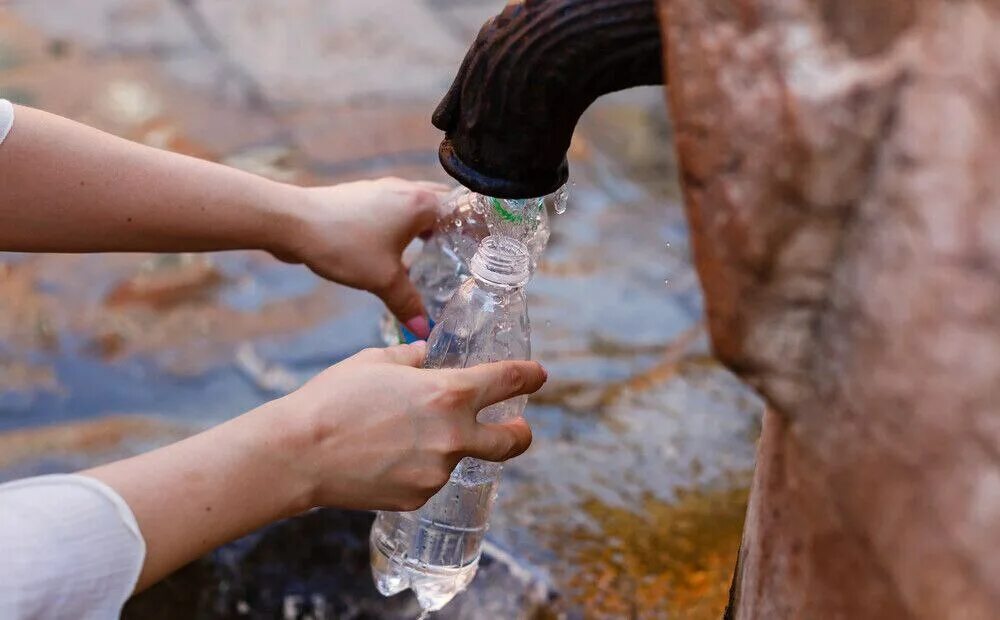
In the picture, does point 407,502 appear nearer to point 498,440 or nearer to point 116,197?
point 498,440

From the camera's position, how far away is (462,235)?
230cm

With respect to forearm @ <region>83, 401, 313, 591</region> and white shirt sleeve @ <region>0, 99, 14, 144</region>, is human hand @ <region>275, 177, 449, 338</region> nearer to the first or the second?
white shirt sleeve @ <region>0, 99, 14, 144</region>

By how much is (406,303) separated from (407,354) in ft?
1.56

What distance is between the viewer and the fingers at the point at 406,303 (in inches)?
83.4

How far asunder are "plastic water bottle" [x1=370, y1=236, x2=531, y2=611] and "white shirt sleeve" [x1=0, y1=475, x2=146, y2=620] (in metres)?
0.65

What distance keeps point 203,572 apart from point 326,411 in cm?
83

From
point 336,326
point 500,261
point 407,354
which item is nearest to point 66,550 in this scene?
point 407,354

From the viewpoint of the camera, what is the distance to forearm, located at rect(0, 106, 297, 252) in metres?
1.88

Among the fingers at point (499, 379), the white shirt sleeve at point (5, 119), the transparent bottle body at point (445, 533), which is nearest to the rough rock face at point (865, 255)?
the fingers at point (499, 379)

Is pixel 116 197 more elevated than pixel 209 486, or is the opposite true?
pixel 116 197

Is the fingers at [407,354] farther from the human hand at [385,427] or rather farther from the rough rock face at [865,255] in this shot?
the rough rock face at [865,255]

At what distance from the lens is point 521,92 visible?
1.36m

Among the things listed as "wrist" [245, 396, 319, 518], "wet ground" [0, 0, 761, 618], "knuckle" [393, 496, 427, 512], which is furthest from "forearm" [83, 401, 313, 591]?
"wet ground" [0, 0, 761, 618]

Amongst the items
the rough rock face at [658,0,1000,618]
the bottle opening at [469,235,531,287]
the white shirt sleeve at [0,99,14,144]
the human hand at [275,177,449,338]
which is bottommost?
the human hand at [275,177,449,338]
